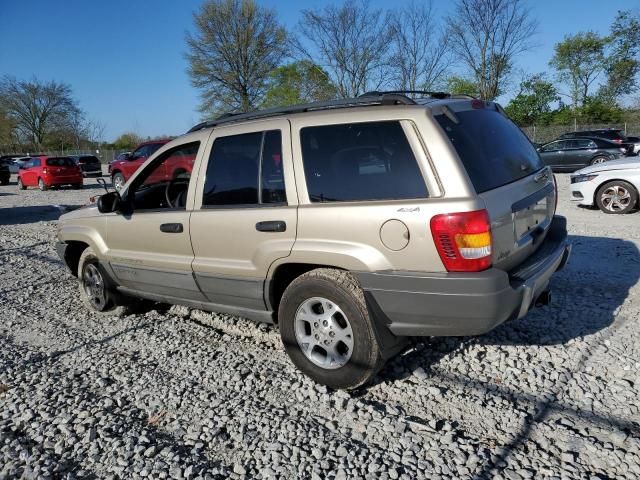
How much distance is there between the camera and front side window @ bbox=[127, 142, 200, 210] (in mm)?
4000

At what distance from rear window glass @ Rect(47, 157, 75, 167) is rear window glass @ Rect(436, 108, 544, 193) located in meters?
21.6

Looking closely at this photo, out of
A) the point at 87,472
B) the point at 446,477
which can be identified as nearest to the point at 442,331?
the point at 446,477

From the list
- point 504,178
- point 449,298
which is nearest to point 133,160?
point 504,178

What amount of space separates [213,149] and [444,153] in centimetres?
183

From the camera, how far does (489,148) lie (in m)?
3.08

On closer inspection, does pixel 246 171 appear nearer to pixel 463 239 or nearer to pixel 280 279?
pixel 280 279

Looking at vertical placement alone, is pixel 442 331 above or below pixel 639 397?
above

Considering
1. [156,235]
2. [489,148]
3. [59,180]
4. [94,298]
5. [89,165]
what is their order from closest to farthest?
1. [489,148]
2. [156,235]
3. [94,298]
4. [59,180]
5. [89,165]

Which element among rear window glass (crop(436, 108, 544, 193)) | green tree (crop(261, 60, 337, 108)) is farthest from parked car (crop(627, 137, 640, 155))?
rear window glass (crop(436, 108, 544, 193))

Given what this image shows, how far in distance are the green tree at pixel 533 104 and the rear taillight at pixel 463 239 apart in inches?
1534

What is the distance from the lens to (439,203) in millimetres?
2607

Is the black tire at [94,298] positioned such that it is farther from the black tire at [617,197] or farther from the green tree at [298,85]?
the green tree at [298,85]

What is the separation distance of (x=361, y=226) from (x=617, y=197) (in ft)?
25.4

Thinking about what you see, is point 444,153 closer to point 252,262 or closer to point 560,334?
point 252,262
